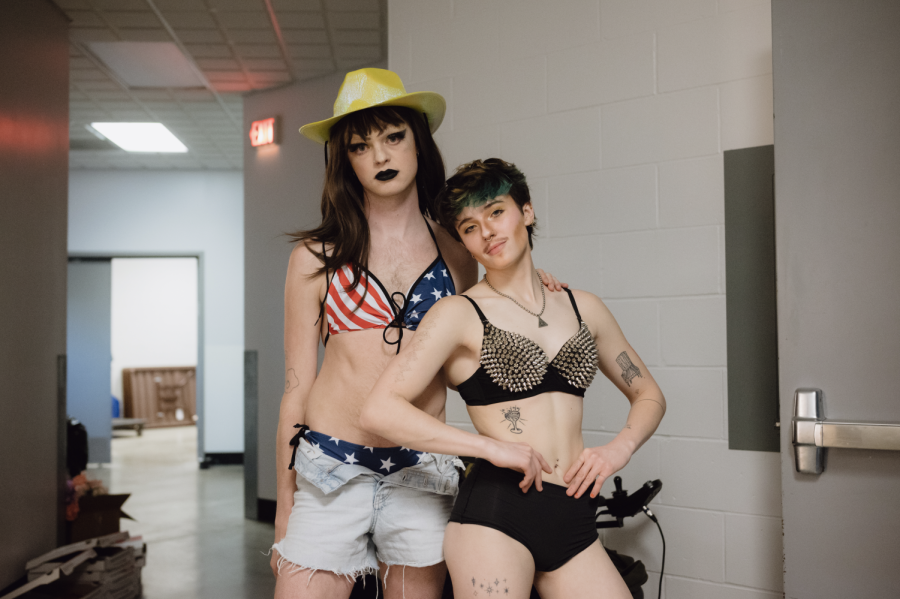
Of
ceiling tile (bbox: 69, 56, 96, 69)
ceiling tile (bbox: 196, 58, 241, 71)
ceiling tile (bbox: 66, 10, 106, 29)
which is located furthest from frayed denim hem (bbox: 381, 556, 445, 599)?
ceiling tile (bbox: 69, 56, 96, 69)

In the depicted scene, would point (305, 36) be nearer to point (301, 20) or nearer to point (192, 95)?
point (301, 20)

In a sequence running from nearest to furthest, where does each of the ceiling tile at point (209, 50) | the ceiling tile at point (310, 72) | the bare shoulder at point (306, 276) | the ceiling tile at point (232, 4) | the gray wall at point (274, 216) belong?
1. the bare shoulder at point (306, 276)
2. the ceiling tile at point (232, 4)
3. the ceiling tile at point (209, 50)
4. the ceiling tile at point (310, 72)
5. the gray wall at point (274, 216)

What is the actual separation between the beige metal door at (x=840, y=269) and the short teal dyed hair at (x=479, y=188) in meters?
0.79

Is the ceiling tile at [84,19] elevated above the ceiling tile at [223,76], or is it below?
above

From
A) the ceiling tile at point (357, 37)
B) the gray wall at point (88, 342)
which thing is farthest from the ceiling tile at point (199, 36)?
the gray wall at point (88, 342)

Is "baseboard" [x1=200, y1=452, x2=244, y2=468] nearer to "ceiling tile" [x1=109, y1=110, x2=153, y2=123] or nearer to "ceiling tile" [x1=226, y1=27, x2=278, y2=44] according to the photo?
"ceiling tile" [x1=109, y1=110, x2=153, y2=123]

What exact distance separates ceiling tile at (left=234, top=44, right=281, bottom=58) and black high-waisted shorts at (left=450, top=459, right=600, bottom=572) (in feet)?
14.3

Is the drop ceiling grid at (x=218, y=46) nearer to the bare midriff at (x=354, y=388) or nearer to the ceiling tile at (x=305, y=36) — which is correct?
the ceiling tile at (x=305, y=36)

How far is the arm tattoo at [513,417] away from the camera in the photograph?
1454 mm

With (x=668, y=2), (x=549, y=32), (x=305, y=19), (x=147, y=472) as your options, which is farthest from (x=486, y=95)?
(x=147, y=472)

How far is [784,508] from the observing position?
1.83m

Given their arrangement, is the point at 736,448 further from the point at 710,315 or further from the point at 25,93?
the point at 25,93

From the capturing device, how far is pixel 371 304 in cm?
162

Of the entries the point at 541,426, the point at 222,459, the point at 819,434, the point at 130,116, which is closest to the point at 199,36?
the point at 130,116
